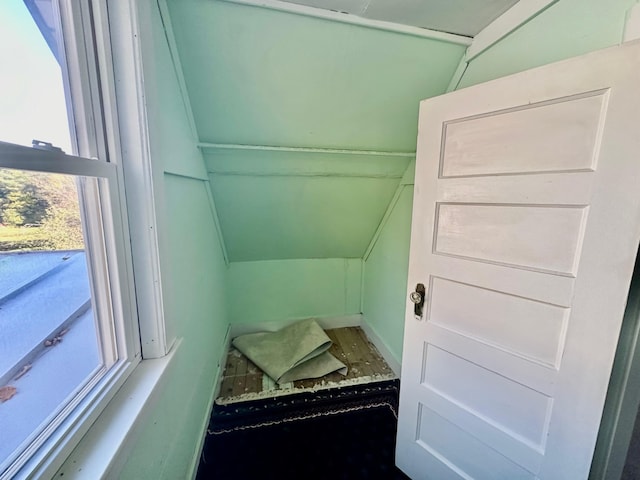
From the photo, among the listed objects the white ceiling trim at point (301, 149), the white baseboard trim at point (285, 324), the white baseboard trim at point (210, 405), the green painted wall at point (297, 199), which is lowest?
the white baseboard trim at point (210, 405)

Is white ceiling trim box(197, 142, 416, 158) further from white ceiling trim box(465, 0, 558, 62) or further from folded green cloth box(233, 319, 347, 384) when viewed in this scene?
folded green cloth box(233, 319, 347, 384)

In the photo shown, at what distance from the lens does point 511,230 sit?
0.90m

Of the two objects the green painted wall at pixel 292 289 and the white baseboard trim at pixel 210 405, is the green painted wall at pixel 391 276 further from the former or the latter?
the white baseboard trim at pixel 210 405

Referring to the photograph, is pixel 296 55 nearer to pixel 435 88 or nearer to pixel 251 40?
pixel 251 40

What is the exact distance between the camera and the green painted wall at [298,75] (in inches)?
41.6

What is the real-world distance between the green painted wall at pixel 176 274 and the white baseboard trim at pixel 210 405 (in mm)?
27

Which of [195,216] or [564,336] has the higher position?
[195,216]

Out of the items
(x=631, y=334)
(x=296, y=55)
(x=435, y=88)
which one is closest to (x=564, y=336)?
(x=631, y=334)

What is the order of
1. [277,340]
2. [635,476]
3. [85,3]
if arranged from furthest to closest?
[277,340]
[635,476]
[85,3]

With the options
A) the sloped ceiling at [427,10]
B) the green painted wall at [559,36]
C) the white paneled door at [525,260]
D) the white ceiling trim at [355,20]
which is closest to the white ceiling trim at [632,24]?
the green painted wall at [559,36]

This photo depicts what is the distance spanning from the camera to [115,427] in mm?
634

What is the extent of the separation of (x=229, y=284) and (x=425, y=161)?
1.93 meters

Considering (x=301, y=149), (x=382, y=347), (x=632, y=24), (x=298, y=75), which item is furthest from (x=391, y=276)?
(x=632, y=24)

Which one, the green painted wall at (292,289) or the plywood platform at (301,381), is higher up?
the green painted wall at (292,289)
